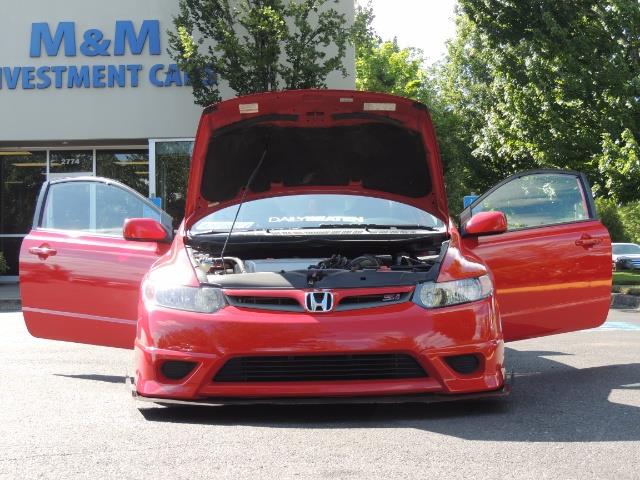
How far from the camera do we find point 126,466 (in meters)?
4.42

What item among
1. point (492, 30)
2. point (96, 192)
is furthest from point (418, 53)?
point (96, 192)

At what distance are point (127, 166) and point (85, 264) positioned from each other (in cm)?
1646

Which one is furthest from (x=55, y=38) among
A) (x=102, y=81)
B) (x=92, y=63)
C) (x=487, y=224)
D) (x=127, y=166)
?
(x=487, y=224)

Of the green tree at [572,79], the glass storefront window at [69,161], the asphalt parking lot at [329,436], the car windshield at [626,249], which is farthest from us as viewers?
the car windshield at [626,249]

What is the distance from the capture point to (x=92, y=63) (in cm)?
2167

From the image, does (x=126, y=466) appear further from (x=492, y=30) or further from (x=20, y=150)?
(x=20, y=150)

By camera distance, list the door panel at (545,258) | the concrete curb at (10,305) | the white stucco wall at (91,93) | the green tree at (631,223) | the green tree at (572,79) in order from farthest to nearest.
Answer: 1. the green tree at (631,223)
2. the white stucco wall at (91,93)
3. the green tree at (572,79)
4. the concrete curb at (10,305)
5. the door panel at (545,258)

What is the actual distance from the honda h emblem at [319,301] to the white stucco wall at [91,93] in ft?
54.4

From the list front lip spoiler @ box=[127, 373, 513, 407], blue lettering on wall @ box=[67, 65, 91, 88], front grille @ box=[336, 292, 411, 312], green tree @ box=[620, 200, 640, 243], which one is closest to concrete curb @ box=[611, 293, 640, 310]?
blue lettering on wall @ box=[67, 65, 91, 88]

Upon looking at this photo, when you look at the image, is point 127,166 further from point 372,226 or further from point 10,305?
point 372,226

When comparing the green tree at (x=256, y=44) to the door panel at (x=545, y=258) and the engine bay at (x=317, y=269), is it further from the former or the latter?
the engine bay at (x=317, y=269)

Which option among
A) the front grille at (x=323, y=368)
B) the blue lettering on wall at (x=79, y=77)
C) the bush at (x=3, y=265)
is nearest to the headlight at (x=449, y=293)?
the front grille at (x=323, y=368)

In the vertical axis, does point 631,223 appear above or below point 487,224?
below

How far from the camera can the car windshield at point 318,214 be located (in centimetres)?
661
